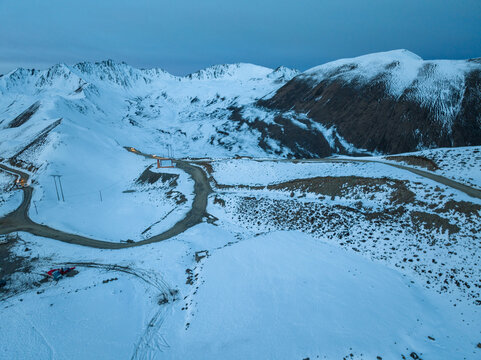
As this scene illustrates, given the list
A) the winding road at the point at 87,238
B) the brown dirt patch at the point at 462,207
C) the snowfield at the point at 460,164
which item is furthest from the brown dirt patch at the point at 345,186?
the winding road at the point at 87,238

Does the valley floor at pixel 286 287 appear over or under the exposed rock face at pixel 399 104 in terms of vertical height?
under

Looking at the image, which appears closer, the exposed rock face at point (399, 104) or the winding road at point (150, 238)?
the winding road at point (150, 238)

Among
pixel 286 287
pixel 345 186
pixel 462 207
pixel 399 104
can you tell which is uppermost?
pixel 399 104

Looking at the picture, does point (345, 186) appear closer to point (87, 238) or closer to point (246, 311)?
point (246, 311)

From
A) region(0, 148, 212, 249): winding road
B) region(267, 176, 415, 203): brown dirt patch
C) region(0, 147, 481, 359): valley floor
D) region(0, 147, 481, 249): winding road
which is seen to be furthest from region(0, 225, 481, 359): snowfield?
region(267, 176, 415, 203): brown dirt patch

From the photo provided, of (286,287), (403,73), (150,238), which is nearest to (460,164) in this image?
(286,287)

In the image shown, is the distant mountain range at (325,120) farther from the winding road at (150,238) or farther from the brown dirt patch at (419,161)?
the brown dirt patch at (419,161)
